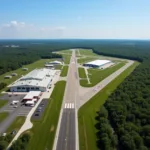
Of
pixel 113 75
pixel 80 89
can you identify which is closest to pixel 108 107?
pixel 80 89

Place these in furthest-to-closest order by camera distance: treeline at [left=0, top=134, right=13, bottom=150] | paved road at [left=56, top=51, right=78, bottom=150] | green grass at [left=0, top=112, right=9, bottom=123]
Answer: green grass at [left=0, top=112, right=9, bottom=123]
paved road at [left=56, top=51, right=78, bottom=150]
treeline at [left=0, top=134, right=13, bottom=150]

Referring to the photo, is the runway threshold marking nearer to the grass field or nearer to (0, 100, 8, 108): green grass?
the grass field

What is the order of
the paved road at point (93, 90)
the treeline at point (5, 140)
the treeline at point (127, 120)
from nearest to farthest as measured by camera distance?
the treeline at point (5, 140) < the treeline at point (127, 120) < the paved road at point (93, 90)

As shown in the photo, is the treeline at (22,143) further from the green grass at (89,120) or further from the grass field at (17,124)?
the green grass at (89,120)

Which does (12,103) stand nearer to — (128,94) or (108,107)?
(108,107)

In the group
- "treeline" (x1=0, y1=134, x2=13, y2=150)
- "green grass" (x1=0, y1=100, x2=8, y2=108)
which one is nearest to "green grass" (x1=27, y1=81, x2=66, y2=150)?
"treeline" (x1=0, y1=134, x2=13, y2=150)

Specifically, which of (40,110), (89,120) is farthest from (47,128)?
(89,120)

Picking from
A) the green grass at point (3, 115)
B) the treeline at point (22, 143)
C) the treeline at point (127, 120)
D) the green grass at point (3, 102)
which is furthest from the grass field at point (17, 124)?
the treeline at point (127, 120)
